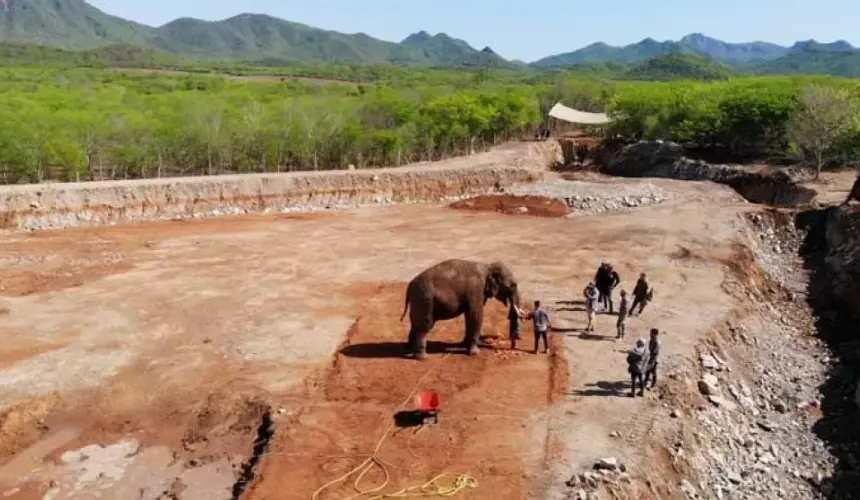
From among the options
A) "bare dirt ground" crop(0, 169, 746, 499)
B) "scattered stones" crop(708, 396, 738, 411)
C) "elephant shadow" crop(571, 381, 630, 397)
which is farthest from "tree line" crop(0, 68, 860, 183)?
"elephant shadow" crop(571, 381, 630, 397)

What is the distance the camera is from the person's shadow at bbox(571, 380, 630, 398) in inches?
725

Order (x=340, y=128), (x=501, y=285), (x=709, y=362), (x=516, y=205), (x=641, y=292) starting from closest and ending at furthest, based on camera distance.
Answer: (x=501, y=285) → (x=709, y=362) → (x=641, y=292) → (x=516, y=205) → (x=340, y=128)

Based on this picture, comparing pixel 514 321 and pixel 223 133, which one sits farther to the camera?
pixel 223 133

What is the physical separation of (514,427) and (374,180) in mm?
34213

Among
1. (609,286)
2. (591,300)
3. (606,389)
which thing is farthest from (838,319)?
(606,389)

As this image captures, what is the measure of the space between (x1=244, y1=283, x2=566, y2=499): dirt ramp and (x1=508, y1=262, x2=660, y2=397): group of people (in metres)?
0.92

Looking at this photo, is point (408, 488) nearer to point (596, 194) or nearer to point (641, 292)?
point (641, 292)

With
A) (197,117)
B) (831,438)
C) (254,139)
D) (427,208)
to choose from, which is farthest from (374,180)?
(831,438)

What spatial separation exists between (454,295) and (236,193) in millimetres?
28686

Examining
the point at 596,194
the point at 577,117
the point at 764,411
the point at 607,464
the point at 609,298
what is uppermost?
the point at 577,117

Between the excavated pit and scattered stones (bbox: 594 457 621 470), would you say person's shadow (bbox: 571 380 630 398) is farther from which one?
the excavated pit

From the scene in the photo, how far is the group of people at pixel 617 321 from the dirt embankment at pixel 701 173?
24191mm

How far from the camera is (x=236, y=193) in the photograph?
4556cm

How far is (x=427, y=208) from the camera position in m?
46.3
